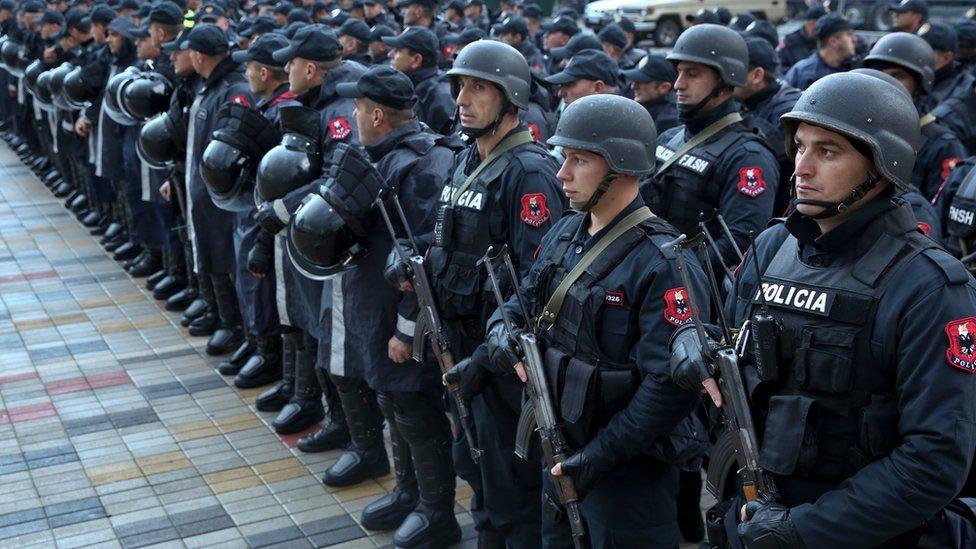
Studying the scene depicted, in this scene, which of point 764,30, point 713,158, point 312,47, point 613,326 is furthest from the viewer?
point 764,30

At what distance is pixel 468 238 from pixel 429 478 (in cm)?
133

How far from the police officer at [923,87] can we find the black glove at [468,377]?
113 inches

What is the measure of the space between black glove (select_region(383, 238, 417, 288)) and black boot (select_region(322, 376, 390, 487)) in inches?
45.9

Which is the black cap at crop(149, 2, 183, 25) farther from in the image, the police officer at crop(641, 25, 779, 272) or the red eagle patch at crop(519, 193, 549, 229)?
the red eagle patch at crop(519, 193, 549, 229)

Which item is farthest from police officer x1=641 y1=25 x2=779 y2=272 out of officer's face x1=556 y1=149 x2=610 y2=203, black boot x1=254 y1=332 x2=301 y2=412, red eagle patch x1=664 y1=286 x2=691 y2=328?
black boot x1=254 y1=332 x2=301 y2=412

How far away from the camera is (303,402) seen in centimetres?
679

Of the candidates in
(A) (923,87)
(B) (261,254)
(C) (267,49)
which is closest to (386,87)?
(B) (261,254)

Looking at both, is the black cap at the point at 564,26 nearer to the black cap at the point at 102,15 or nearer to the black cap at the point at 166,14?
the black cap at the point at 166,14

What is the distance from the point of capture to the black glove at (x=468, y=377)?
434cm

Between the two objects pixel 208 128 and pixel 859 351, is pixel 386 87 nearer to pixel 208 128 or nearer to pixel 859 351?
pixel 208 128

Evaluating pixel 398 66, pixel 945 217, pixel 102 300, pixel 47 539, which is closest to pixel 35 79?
pixel 102 300

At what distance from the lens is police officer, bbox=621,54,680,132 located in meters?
6.87

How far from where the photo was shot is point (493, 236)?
4.62m

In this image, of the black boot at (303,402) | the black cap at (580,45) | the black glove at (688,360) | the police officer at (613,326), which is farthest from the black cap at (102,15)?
the black glove at (688,360)
